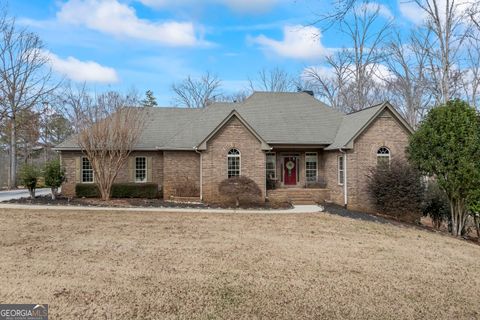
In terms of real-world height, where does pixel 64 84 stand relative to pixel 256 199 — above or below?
above

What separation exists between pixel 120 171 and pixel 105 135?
3636 millimetres

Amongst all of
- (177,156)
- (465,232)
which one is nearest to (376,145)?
(465,232)

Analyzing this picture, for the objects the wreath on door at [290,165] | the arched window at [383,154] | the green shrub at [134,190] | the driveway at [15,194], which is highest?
the arched window at [383,154]

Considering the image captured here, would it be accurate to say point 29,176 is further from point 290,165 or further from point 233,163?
A: point 290,165

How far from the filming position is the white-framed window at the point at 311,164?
21953 mm

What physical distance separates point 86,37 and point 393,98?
34524mm

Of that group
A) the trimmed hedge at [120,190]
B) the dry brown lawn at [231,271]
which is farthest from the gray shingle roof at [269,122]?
the dry brown lawn at [231,271]

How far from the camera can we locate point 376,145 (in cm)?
1831

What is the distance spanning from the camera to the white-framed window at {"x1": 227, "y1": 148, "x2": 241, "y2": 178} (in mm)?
19062

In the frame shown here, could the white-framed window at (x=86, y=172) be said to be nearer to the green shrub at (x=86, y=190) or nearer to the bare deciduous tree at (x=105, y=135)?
the green shrub at (x=86, y=190)

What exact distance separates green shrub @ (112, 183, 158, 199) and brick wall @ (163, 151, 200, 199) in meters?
0.96

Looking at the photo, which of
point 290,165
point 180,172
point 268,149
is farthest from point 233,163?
point 290,165

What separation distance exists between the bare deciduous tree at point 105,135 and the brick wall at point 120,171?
1.87 metres

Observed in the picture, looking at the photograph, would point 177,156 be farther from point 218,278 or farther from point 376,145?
point 218,278
